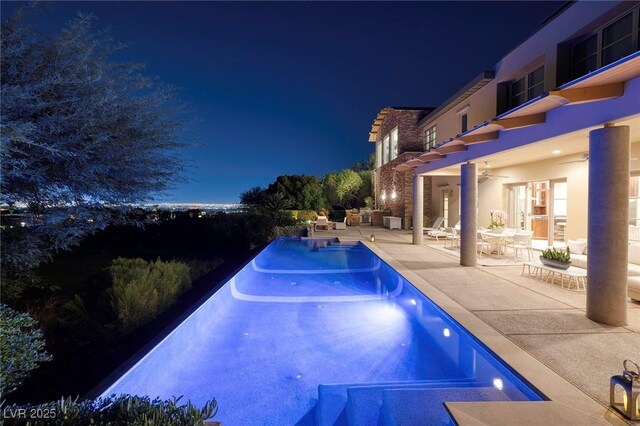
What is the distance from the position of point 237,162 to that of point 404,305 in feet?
195

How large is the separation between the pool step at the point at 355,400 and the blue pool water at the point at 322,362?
0.04 ft

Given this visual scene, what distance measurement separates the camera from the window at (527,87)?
9336mm

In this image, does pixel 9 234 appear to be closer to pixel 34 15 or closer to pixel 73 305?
pixel 34 15

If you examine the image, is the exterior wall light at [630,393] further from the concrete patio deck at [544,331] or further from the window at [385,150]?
the window at [385,150]

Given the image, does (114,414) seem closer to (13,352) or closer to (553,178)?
(13,352)

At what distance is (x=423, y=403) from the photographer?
10.1ft

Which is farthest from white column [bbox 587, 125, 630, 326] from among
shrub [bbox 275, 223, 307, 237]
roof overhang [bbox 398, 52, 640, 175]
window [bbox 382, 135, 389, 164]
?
window [bbox 382, 135, 389, 164]

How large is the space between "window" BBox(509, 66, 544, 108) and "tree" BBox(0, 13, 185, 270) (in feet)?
33.3

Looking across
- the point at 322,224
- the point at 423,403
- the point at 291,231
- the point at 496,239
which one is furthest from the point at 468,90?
the point at 423,403

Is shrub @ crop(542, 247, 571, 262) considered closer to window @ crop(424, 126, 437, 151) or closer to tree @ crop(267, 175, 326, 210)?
window @ crop(424, 126, 437, 151)

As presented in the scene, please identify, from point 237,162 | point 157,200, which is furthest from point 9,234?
point 237,162

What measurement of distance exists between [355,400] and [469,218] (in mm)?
6738

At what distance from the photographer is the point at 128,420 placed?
1890mm

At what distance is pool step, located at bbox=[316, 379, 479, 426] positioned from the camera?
3254mm
